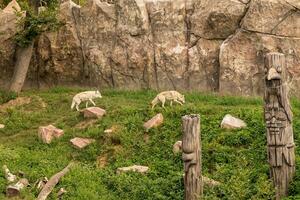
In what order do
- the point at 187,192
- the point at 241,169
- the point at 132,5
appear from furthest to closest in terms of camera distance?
→ the point at 132,5 < the point at 241,169 < the point at 187,192

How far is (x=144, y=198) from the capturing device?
13.0 meters

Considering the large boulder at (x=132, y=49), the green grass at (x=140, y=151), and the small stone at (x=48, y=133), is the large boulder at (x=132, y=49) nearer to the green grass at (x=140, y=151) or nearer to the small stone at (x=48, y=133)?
the green grass at (x=140, y=151)

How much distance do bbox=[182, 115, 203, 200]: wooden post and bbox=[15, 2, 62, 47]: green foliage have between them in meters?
8.27

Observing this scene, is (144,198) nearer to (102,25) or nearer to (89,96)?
(89,96)

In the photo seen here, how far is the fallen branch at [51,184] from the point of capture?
511 inches

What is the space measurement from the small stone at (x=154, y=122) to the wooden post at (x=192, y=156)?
3097mm

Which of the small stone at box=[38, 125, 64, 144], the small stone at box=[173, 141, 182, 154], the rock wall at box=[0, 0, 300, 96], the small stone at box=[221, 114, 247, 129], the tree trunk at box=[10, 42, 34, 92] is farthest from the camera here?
the tree trunk at box=[10, 42, 34, 92]

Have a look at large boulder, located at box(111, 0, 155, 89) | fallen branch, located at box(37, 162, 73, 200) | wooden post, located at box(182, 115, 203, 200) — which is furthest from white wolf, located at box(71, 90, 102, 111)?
wooden post, located at box(182, 115, 203, 200)

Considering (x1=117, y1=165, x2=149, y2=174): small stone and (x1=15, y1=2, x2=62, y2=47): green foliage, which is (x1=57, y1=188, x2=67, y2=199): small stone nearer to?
(x1=117, y1=165, x2=149, y2=174): small stone

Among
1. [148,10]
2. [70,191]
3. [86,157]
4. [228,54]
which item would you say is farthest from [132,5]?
[70,191]

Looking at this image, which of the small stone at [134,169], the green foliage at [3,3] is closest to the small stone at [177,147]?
the small stone at [134,169]

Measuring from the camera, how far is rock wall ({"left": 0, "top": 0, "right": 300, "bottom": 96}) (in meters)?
18.6

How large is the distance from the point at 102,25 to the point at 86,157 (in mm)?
6855

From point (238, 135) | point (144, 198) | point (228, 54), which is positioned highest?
point (228, 54)
